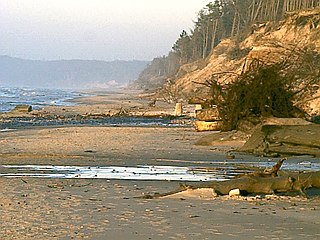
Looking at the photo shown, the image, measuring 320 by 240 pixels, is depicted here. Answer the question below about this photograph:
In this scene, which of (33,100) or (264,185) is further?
(33,100)

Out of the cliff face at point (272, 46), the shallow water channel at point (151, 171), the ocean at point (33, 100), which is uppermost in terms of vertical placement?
the cliff face at point (272, 46)

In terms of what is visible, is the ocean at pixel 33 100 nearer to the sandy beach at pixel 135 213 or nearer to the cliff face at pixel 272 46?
the cliff face at pixel 272 46

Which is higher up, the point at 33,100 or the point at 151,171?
the point at 151,171

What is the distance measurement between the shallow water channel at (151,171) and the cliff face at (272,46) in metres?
7.41

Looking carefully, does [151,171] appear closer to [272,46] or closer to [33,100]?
[272,46]

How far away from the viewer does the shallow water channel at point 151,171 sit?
12.1 meters

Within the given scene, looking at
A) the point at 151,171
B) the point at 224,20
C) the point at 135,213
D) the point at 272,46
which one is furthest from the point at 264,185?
the point at 224,20

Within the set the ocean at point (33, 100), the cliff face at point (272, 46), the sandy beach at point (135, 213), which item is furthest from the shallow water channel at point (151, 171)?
the ocean at point (33, 100)

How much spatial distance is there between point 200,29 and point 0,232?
112m

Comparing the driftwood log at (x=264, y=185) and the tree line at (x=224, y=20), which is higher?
the tree line at (x=224, y=20)

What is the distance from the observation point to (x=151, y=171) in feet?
43.1

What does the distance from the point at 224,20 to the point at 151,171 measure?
9317 centimetres

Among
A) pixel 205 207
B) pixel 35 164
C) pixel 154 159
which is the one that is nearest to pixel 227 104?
pixel 154 159

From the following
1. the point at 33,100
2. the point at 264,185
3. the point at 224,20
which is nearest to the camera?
the point at 264,185
